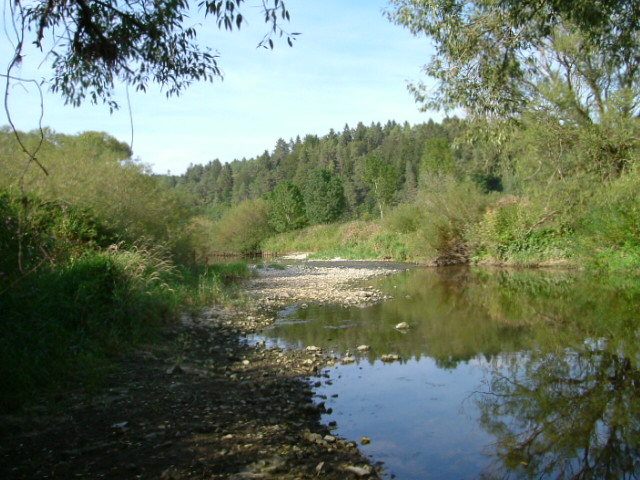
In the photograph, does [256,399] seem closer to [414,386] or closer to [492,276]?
[414,386]

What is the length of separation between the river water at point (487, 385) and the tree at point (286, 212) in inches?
1911

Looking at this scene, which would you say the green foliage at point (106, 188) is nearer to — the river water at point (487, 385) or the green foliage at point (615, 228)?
the river water at point (487, 385)

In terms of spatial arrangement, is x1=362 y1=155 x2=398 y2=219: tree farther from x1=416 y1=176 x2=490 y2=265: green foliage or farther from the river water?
the river water

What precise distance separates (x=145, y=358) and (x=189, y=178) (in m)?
129

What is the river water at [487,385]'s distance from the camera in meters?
5.21

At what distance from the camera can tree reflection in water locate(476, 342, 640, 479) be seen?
16.5ft

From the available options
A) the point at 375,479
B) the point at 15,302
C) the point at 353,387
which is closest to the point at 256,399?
the point at 353,387

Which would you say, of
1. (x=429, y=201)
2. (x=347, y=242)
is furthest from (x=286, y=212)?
(x=429, y=201)

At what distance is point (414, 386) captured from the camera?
757 cm

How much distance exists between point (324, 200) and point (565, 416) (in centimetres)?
5957

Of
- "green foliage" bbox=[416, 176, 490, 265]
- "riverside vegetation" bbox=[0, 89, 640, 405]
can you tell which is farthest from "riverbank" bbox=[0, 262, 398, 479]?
"green foliage" bbox=[416, 176, 490, 265]

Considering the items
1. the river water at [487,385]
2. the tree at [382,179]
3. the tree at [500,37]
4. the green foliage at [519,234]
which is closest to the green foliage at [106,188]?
the river water at [487,385]

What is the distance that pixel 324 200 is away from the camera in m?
65.2

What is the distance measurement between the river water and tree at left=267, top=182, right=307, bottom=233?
48534 mm
